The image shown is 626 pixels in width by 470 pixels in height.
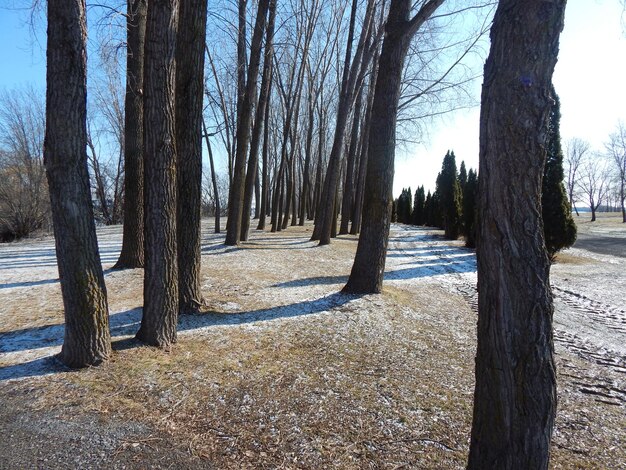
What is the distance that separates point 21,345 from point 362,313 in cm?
423

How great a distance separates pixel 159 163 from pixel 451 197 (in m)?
18.8

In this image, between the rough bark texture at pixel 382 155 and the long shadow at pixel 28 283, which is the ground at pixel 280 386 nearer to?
the long shadow at pixel 28 283

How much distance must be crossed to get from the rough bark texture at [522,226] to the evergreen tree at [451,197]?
18592mm

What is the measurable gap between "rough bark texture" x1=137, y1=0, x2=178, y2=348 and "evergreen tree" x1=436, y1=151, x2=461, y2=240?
1784 cm

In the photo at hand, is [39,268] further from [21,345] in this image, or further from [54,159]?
[54,159]

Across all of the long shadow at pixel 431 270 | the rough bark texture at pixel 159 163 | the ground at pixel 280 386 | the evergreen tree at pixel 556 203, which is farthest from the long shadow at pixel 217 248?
the evergreen tree at pixel 556 203

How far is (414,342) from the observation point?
4801 mm

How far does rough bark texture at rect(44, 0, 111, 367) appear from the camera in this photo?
3160mm

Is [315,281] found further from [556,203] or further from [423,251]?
[556,203]

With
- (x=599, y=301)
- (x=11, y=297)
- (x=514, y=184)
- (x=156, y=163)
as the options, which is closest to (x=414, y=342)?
(x=514, y=184)

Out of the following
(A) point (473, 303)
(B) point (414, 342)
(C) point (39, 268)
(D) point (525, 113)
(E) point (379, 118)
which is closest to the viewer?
(D) point (525, 113)

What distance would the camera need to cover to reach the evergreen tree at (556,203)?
12.4m

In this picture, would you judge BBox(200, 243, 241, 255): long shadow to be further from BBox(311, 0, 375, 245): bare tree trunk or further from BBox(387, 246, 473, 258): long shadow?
BBox(387, 246, 473, 258): long shadow

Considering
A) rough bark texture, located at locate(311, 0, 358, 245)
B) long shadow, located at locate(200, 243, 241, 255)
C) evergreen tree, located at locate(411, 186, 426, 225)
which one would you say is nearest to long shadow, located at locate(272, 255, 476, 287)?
rough bark texture, located at locate(311, 0, 358, 245)
